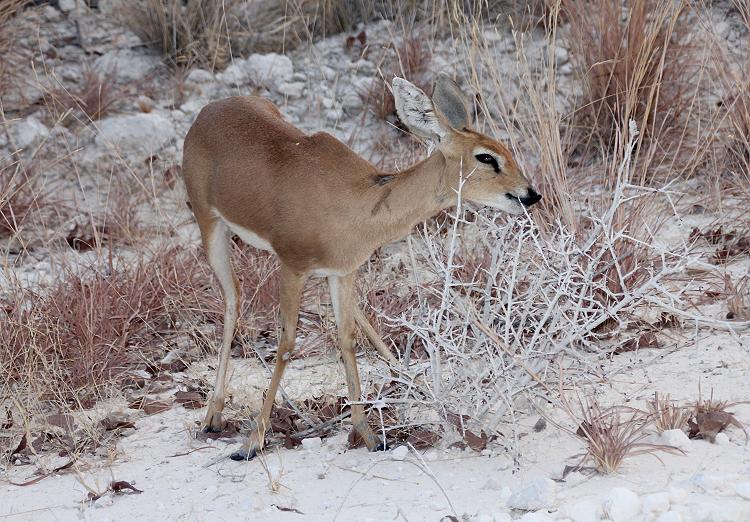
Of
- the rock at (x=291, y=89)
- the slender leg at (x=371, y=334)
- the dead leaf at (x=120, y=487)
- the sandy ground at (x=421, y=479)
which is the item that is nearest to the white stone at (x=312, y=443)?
the sandy ground at (x=421, y=479)

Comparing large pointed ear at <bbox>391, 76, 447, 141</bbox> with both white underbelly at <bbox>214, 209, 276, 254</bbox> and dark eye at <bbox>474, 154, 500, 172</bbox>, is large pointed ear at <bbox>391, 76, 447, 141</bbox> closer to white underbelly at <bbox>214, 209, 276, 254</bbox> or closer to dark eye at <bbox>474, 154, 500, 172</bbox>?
dark eye at <bbox>474, 154, 500, 172</bbox>

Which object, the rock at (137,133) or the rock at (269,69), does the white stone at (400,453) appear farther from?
the rock at (269,69)

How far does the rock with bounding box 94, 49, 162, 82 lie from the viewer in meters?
8.81

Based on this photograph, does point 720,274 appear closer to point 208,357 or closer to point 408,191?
point 408,191

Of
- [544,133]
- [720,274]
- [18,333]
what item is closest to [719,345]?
[720,274]

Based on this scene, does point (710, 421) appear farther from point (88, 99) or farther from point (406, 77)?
point (88, 99)

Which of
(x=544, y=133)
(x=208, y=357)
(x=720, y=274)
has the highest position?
(x=544, y=133)

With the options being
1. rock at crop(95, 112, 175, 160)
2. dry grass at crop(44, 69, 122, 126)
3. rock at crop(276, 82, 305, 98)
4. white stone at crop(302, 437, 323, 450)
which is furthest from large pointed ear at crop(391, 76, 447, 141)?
rock at crop(276, 82, 305, 98)

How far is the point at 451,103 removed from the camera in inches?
177

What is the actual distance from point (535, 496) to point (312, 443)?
1.16 metres

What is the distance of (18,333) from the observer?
543cm

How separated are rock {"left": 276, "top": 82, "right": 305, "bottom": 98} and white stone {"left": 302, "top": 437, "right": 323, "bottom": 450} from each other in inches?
173

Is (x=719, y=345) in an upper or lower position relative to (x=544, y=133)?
lower

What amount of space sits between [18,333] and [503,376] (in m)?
2.48
